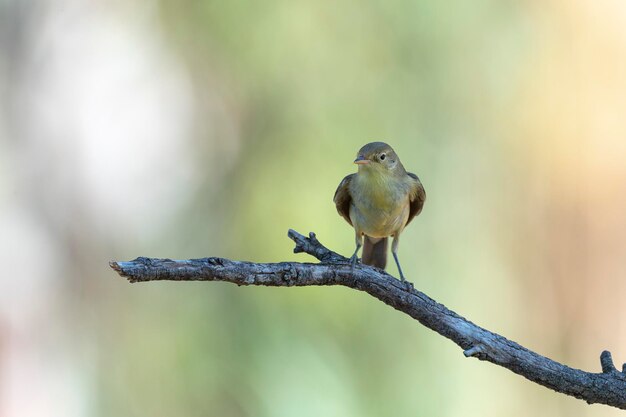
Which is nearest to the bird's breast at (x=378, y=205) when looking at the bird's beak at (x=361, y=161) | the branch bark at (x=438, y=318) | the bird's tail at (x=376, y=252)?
the bird's beak at (x=361, y=161)

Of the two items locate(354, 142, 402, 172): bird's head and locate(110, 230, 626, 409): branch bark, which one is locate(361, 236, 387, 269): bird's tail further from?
locate(110, 230, 626, 409): branch bark

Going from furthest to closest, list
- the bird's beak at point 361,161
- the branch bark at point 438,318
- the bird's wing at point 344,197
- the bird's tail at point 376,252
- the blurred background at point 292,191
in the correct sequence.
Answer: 1. the blurred background at point 292,191
2. the bird's tail at point 376,252
3. the bird's wing at point 344,197
4. the bird's beak at point 361,161
5. the branch bark at point 438,318

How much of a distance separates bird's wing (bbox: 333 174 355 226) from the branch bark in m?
1.13

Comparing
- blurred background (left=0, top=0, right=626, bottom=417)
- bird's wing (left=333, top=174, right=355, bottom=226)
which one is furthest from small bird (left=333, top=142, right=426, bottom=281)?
blurred background (left=0, top=0, right=626, bottom=417)

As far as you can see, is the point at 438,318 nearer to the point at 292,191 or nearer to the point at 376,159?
the point at 376,159

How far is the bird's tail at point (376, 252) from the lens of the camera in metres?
5.19

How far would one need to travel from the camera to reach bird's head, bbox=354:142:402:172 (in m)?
4.59

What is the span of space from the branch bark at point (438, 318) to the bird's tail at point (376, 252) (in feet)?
5.21

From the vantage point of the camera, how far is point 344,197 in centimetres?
475

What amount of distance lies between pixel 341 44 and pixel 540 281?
113 inches

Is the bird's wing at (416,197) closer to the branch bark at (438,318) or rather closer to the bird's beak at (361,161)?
the bird's beak at (361,161)

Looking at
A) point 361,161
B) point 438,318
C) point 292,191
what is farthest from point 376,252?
point 438,318

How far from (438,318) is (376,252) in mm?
1847

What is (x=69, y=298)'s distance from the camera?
6602 millimetres
